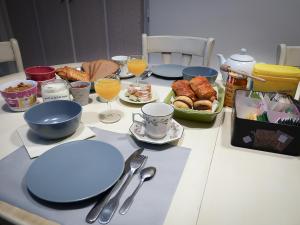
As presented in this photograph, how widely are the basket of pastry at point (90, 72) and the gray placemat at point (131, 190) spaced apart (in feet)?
1.25

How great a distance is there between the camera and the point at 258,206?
Result: 54 cm

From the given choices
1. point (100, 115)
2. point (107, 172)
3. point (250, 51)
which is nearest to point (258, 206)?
point (107, 172)

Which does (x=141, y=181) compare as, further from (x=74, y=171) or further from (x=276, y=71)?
(x=276, y=71)

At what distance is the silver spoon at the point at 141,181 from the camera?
0.51 m

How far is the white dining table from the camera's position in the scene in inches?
20.2

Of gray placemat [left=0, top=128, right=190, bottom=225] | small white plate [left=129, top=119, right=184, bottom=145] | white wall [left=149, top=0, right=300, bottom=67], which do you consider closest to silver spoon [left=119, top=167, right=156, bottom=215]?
gray placemat [left=0, top=128, right=190, bottom=225]

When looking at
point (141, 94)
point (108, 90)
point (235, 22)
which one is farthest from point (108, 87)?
point (235, 22)

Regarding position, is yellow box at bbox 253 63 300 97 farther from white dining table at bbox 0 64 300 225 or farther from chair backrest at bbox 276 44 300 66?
chair backrest at bbox 276 44 300 66

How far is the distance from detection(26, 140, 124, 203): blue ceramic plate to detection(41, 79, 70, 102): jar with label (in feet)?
0.88

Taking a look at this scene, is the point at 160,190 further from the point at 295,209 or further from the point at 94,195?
the point at 295,209

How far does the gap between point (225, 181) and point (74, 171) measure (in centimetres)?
38

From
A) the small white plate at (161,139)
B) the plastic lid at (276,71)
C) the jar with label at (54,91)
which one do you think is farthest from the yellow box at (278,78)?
the jar with label at (54,91)

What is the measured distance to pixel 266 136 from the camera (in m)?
0.69

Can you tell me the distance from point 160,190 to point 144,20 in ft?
7.21
